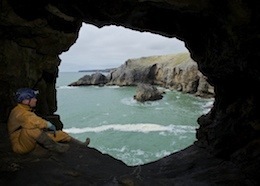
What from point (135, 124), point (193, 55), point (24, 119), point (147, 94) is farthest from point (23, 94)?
point (147, 94)

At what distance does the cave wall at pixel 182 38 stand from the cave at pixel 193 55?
4 centimetres

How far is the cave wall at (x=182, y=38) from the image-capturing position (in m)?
10.6

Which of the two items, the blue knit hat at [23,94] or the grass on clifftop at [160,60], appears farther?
the grass on clifftop at [160,60]

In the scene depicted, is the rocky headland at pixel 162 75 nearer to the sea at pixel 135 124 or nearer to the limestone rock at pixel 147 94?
the sea at pixel 135 124

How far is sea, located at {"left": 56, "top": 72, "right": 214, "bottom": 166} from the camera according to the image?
104ft

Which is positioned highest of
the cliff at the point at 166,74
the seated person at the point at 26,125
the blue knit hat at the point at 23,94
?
the blue knit hat at the point at 23,94

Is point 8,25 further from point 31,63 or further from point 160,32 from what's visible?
point 160,32

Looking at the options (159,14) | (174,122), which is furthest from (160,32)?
(174,122)

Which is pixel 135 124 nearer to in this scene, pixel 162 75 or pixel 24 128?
pixel 24 128

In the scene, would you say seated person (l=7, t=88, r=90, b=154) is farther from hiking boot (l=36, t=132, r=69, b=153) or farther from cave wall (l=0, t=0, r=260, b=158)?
cave wall (l=0, t=0, r=260, b=158)

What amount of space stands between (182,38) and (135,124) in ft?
97.6

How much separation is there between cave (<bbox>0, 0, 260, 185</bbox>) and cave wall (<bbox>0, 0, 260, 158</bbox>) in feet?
0.13

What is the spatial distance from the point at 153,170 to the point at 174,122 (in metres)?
31.7

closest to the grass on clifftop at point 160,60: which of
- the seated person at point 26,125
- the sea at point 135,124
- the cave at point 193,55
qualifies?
the sea at point 135,124
